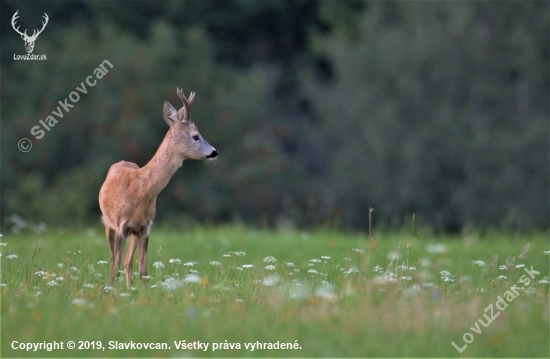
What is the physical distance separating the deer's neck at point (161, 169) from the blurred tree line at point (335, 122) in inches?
682

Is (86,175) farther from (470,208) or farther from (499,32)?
(499,32)

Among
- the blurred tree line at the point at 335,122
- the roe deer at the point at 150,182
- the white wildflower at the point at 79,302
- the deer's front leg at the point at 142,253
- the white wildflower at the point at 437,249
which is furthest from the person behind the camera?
the blurred tree line at the point at 335,122

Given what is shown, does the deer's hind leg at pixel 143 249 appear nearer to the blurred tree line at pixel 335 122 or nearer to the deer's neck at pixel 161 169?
the deer's neck at pixel 161 169

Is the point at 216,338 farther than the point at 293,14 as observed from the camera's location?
No

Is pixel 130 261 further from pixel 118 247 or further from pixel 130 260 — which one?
pixel 118 247

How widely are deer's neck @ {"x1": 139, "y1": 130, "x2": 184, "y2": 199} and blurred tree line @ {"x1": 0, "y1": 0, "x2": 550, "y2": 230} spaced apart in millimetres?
17319

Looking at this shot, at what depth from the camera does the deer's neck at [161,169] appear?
27.3ft

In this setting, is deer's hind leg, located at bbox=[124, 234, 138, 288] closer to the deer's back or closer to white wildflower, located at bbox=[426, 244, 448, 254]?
the deer's back

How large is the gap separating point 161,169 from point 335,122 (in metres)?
22.3

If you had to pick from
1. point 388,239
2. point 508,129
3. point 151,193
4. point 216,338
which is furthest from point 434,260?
point 508,129

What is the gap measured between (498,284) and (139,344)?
135 inches

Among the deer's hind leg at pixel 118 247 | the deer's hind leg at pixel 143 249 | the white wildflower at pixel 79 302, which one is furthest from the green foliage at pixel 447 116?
the white wildflower at pixel 79 302

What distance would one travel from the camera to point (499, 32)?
28.2 meters

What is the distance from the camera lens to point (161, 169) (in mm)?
8352
